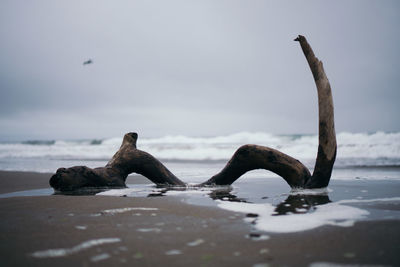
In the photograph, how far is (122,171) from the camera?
572 cm

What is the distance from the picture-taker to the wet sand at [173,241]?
6.22 ft

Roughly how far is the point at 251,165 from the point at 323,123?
1335mm

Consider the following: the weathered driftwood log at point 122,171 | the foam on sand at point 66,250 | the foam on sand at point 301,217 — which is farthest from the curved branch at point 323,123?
the foam on sand at point 66,250

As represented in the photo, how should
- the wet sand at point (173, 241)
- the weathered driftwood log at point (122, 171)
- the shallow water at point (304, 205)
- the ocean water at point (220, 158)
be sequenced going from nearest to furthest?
1. the wet sand at point (173, 241)
2. the shallow water at point (304, 205)
3. the weathered driftwood log at point (122, 171)
4. the ocean water at point (220, 158)

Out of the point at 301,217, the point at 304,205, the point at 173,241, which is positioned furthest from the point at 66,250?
the point at 304,205

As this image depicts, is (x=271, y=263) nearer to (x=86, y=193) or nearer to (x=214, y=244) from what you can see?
(x=214, y=244)

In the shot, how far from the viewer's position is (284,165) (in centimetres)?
510

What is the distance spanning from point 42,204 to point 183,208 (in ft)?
5.87

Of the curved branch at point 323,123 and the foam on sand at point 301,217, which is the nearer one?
the foam on sand at point 301,217

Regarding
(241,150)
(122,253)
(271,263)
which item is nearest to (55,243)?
(122,253)

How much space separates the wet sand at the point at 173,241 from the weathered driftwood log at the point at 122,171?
Answer: 1.86 m

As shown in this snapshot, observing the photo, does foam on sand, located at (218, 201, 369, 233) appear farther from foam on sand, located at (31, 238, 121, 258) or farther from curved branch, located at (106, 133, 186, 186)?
curved branch, located at (106, 133, 186, 186)

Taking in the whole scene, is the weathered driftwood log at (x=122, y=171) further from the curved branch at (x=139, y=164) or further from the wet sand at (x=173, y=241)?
the wet sand at (x=173, y=241)

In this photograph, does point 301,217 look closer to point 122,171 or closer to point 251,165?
point 251,165
